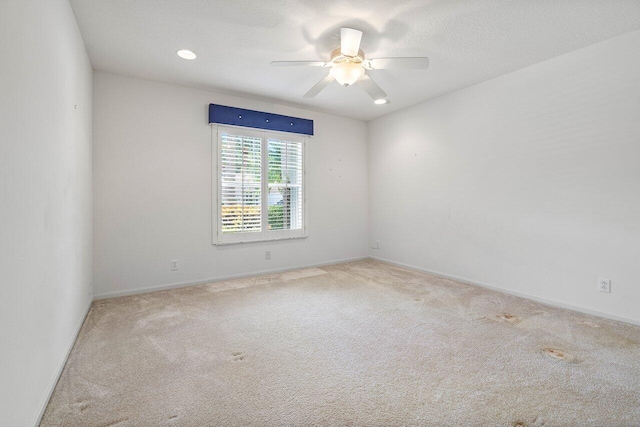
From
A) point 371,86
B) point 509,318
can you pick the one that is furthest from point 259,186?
point 509,318

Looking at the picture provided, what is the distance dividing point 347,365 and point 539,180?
280 cm

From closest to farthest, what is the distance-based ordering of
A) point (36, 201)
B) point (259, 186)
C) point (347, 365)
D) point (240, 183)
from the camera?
1. point (36, 201)
2. point (347, 365)
3. point (240, 183)
4. point (259, 186)

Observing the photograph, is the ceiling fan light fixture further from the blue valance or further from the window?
the window

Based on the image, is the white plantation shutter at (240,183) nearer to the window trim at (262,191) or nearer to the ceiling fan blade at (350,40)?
the window trim at (262,191)

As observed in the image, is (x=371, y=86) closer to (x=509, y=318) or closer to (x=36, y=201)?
(x=509, y=318)

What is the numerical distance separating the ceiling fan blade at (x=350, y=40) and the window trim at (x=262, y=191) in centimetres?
209

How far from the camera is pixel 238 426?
141 cm

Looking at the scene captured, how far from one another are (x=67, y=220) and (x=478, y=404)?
288cm

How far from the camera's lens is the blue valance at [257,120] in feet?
12.6

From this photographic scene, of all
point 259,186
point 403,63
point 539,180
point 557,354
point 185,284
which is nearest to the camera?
point 557,354

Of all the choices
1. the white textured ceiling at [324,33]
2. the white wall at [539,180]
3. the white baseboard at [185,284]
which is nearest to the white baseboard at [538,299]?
the white wall at [539,180]

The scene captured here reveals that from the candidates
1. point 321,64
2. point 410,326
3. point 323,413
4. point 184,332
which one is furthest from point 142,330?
point 321,64

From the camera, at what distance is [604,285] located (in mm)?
2693

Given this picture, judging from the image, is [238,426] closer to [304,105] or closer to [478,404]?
[478,404]
